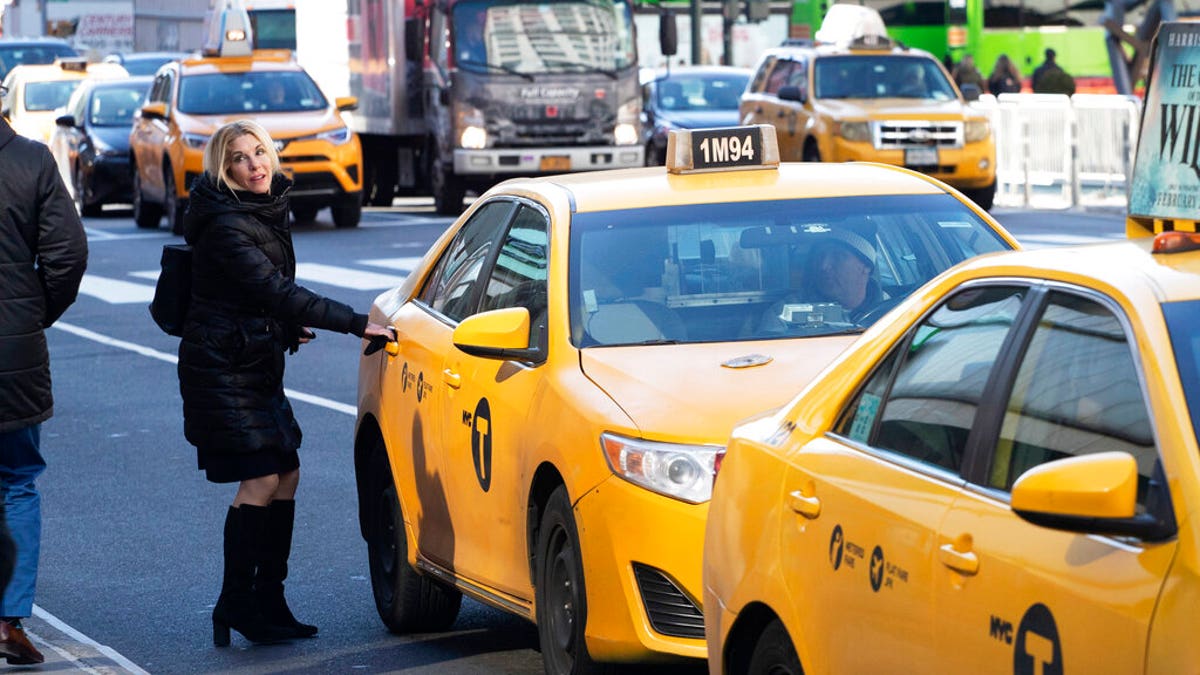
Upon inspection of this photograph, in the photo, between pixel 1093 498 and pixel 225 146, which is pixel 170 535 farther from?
pixel 1093 498

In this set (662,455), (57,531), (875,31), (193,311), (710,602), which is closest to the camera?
(710,602)

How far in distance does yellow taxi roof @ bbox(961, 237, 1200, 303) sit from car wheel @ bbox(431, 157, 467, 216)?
2462 centimetres

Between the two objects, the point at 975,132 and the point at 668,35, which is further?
the point at 668,35

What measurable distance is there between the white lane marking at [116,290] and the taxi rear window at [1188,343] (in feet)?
56.3

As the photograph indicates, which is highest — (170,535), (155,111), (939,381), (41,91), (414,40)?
(939,381)

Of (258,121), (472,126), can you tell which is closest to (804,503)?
(258,121)

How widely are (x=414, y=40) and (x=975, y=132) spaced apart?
7297 millimetres

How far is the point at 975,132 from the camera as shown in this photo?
27.1 m

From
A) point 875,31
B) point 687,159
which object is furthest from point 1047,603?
point 875,31

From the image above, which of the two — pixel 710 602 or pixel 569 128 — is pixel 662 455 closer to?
pixel 710 602

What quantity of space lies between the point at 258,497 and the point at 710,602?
111 inches

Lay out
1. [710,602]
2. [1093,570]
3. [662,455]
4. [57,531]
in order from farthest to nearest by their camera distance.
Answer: [57,531], [662,455], [710,602], [1093,570]

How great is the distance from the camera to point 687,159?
298 inches

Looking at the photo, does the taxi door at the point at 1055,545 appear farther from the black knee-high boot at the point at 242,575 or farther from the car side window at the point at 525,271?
the black knee-high boot at the point at 242,575
